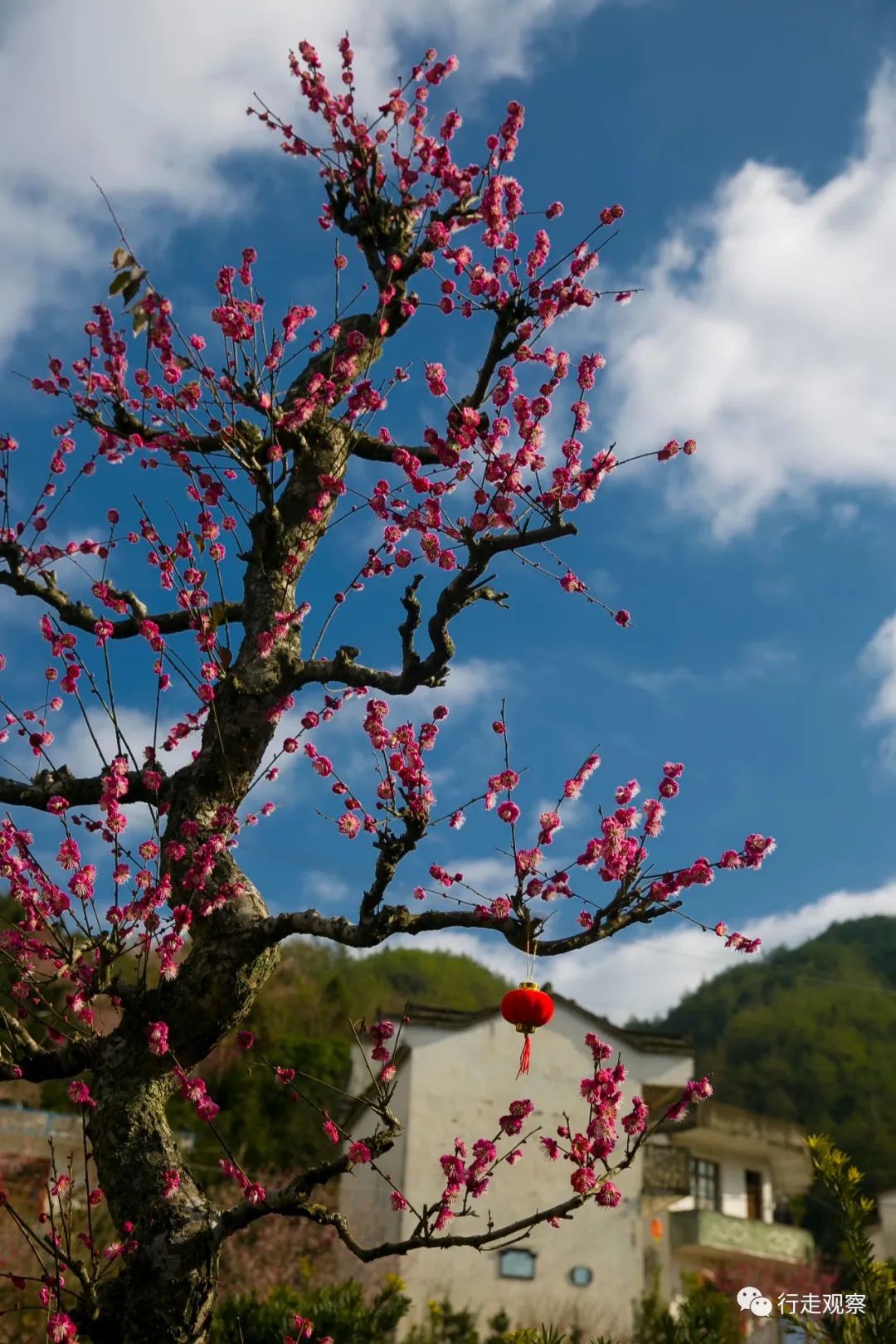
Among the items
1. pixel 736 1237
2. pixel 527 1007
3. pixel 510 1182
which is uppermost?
pixel 510 1182

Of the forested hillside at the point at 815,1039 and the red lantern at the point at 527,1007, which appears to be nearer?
the red lantern at the point at 527,1007

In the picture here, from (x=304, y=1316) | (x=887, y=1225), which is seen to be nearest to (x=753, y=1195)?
(x=887, y=1225)

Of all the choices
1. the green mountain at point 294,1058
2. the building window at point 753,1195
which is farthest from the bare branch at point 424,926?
the building window at point 753,1195

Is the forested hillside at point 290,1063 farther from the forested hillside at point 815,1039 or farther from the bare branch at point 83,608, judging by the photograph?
the bare branch at point 83,608

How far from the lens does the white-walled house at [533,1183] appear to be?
70.6 feet

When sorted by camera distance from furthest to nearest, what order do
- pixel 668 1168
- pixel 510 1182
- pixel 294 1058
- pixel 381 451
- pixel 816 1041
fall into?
pixel 816 1041 < pixel 294 1058 < pixel 668 1168 < pixel 510 1182 < pixel 381 451

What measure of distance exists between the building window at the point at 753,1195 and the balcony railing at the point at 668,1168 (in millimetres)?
6428

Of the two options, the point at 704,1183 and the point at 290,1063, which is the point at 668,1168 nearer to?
the point at 704,1183

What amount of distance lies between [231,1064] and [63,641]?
2631 centimetres

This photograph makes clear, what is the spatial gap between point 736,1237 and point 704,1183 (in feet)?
7.55

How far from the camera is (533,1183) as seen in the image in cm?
2223

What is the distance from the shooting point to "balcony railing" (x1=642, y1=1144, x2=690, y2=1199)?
2356 cm

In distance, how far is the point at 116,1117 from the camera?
458cm

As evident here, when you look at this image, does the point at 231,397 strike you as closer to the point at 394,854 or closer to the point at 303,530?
the point at 303,530
